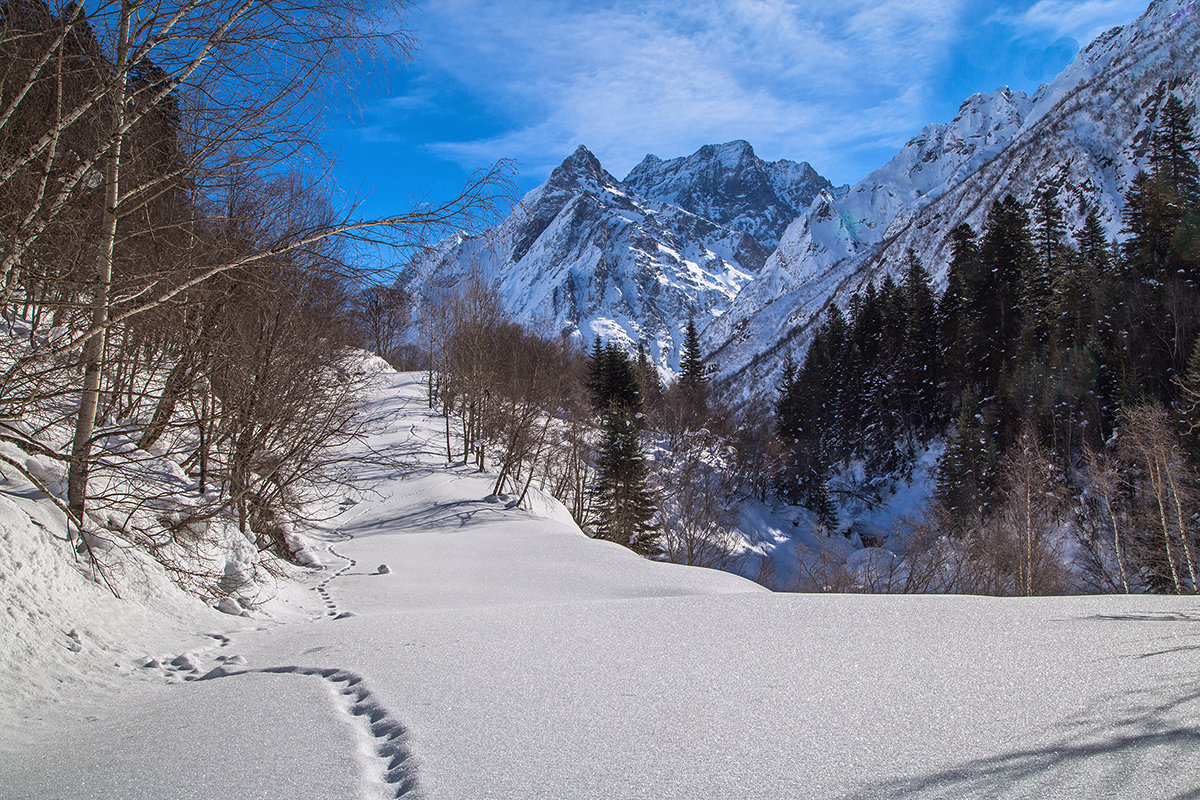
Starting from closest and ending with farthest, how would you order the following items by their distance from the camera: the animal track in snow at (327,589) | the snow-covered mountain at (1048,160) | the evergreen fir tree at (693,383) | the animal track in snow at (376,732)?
1. the animal track in snow at (376,732)
2. the animal track in snow at (327,589)
3. the evergreen fir tree at (693,383)
4. the snow-covered mountain at (1048,160)

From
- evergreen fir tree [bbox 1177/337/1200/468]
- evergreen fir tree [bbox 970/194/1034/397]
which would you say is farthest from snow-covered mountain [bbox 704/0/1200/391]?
evergreen fir tree [bbox 1177/337/1200/468]

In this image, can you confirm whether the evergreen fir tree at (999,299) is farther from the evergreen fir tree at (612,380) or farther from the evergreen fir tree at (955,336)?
the evergreen fir tree at (612,380)

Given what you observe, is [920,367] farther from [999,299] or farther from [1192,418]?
[1192,418]

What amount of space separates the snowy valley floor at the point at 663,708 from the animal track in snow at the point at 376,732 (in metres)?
0.01

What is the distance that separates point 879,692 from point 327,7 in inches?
180

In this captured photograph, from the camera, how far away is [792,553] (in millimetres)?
35219

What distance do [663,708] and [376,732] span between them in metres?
1.25

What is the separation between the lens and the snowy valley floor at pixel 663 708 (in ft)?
6.51

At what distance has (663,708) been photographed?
265 centimetres

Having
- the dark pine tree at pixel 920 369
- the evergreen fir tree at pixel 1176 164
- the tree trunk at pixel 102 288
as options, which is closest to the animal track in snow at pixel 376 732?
the tree trunk at pixel 102 288

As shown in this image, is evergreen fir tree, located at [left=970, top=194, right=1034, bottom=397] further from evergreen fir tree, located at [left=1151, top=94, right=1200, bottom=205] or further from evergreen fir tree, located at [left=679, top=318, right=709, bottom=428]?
evergreen fir tree, located at [left=679, top=318, right=709, bottom=428]

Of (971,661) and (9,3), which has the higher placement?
(9,3)

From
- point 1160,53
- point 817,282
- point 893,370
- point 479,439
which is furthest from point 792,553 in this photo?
point 817,282

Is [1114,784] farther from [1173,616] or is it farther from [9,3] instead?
[9,3]
